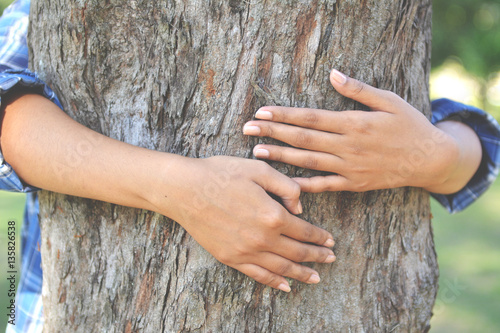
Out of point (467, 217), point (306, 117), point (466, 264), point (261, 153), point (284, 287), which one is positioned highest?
point (306, 117)

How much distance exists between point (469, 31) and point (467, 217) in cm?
489

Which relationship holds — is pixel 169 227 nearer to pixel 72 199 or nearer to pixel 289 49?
pixel 72 199

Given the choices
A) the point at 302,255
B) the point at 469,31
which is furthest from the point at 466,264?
the point at 469,31

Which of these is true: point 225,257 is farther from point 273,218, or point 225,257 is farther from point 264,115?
point 264,115

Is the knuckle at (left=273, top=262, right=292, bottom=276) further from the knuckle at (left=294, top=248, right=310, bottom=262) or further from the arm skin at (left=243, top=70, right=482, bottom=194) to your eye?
the arm skin at (left=243, top=70, right=482, bottom=194)

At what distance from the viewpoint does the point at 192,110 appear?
136 centimetres

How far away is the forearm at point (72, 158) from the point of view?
125cm

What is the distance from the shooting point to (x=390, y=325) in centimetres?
154

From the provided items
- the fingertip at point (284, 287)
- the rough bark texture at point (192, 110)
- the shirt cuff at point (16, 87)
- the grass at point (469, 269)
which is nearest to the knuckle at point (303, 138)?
the rough bark texture at point (192, 110)

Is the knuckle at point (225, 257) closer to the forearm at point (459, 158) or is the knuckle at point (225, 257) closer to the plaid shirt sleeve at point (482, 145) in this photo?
the forearm at point (459, 158)

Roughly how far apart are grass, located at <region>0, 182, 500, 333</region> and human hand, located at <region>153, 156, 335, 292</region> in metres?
2.21

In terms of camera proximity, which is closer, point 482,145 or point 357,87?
point 357,87

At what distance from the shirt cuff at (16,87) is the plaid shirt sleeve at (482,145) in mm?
1432

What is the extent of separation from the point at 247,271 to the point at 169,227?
0.88 ft
